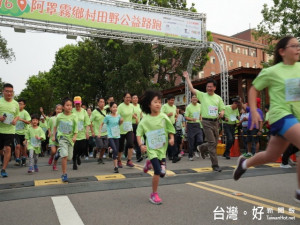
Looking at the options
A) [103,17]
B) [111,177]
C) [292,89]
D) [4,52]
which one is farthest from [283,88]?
[4,52]

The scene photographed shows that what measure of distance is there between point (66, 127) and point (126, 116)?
7.94ft

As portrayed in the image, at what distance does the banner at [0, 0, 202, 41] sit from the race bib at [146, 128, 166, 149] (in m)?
12.3

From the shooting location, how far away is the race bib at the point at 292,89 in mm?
3514

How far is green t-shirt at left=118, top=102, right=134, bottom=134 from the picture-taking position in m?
8.98

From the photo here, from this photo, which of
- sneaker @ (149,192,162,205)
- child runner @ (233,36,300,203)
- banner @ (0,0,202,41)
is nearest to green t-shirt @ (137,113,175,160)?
sneaker @ (149,192,162,205)

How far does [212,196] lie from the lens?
478 centimetres

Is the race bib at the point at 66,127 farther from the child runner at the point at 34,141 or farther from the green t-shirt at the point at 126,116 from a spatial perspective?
the green t-shirt at the point at 126,116

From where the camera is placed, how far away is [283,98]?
11.7 feet

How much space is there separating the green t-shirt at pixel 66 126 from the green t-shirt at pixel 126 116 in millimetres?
2096

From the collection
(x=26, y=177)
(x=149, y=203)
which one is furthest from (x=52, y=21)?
(x=149, y=203)

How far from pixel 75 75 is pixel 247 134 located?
24414mm

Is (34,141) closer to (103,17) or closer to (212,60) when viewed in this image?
(103,17)

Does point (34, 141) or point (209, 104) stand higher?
point (209, 104)

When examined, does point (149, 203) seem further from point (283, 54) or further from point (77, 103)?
point (77, 103)
